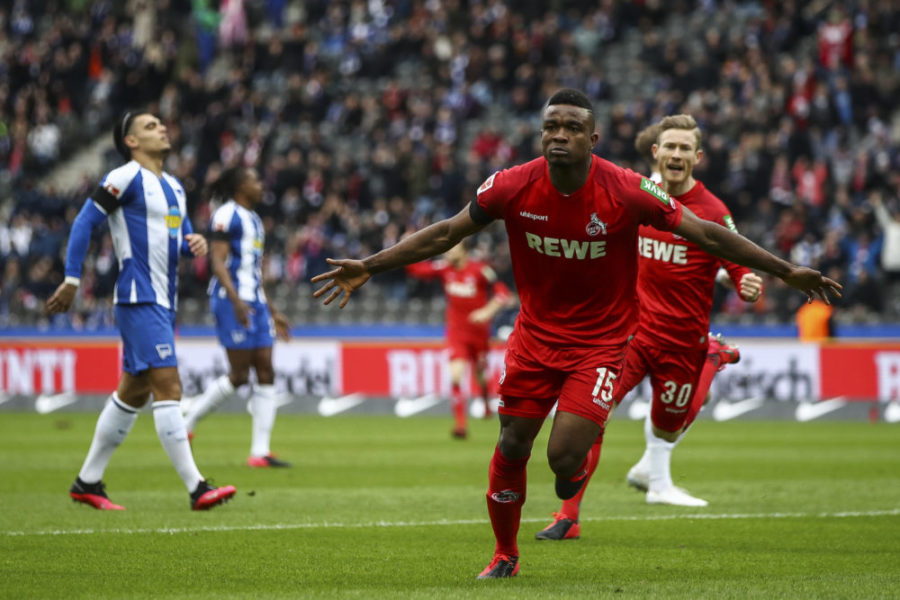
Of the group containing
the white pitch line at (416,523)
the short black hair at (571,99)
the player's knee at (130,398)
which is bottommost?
the white pitch line at (416,523)

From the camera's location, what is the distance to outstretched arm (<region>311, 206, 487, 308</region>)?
6.41m

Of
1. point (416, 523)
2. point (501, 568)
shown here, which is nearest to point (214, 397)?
point (416, 523)

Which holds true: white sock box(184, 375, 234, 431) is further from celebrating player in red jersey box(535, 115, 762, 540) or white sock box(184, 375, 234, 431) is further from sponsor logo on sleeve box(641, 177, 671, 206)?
sponsor logo on sleeve box(641, 177, 671, 206)

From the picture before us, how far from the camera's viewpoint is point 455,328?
18.1 m

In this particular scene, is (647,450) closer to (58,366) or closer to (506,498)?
(506,498)

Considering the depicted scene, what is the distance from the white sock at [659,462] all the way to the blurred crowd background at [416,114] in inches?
487

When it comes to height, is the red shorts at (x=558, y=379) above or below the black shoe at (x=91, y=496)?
above

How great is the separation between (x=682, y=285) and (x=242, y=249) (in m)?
5.15

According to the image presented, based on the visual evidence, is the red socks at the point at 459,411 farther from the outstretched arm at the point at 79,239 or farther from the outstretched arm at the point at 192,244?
the outstretched arm at the point at 79,239

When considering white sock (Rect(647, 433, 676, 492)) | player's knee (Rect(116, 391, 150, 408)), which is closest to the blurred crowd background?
white sock (Rect(647, 433, 676, 492))

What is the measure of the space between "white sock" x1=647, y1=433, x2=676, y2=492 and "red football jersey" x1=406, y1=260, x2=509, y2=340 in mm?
8252

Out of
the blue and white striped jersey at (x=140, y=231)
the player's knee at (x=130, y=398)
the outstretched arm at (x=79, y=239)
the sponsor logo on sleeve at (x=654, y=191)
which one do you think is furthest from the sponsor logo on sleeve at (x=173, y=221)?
the sponsor logo on sleeve at (x=654, y=191)

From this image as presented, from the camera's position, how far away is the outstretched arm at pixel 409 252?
641 centimetres

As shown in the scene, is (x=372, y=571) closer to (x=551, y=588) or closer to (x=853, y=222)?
(x=551, y=588)
